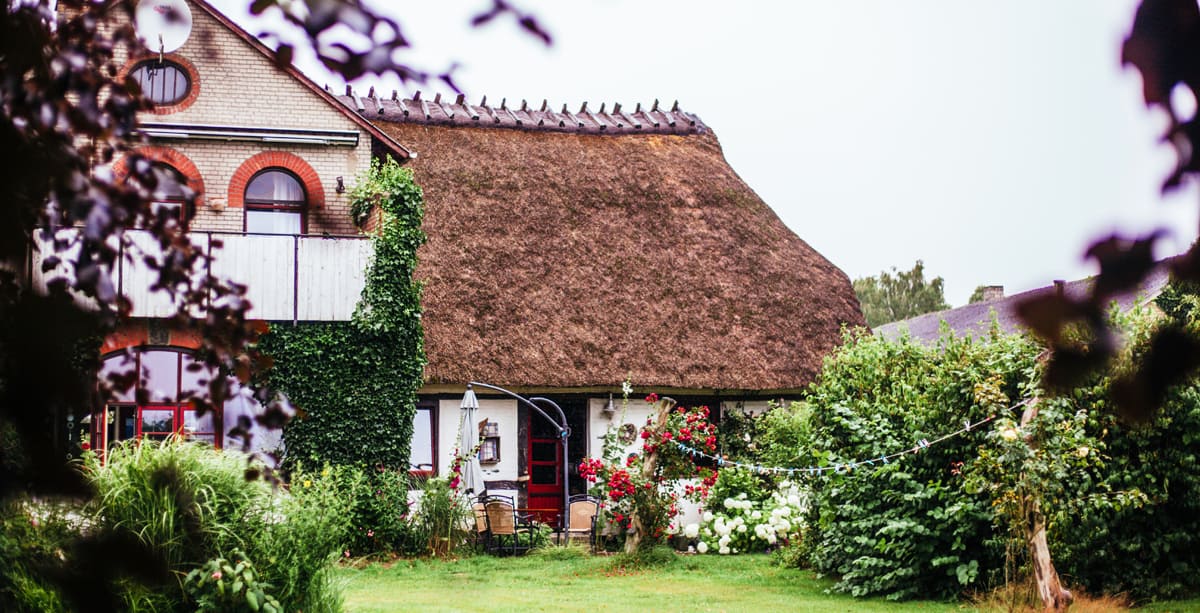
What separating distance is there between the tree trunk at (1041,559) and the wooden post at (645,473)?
229 inches

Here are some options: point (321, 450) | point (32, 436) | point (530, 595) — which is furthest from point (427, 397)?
point (32, 436)

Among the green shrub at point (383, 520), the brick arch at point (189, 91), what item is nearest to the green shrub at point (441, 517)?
the green shrub at point (383, 520)

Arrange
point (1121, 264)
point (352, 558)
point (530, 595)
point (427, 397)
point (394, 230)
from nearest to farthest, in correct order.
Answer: point (1121, 264) < point (530, 595) < point (352, 558) < point (394, 230) < point (427, 397)

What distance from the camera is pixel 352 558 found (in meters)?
14.9

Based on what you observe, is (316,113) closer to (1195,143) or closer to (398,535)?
(398,535)

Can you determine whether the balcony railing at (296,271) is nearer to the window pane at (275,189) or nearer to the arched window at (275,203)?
the arched window at (275,203)

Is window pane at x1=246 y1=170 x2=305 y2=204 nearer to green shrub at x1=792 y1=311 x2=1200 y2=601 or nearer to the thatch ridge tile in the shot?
the thatch ridge tile

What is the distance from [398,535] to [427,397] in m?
3.16

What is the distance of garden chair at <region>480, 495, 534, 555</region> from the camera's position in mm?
15516

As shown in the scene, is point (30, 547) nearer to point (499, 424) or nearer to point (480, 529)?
point (480, 529)

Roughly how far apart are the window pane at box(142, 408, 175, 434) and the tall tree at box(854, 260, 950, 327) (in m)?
47.6

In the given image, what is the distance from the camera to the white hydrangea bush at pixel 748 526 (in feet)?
52.9

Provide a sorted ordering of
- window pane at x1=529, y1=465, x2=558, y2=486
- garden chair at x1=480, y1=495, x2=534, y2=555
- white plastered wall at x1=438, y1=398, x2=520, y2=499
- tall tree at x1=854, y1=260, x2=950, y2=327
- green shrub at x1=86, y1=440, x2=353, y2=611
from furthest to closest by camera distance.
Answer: tall tree at x1=854, y1=260, x2=950, y2=327 → window pane at x1=529, y1=465, x2=558, y2=486 → white plastered wall at x1=438, y1=398, x2=520, y2=499 → garden chair at x1=480, y1=495, x2=534, y2=555 → green shrub at x1=86, y1=440, x2=353, y2=611

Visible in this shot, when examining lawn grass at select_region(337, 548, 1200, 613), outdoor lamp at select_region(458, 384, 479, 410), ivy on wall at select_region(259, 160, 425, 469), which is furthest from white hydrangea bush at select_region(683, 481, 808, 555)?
ivy on wall at select_region(259, 160, 425, 469)
